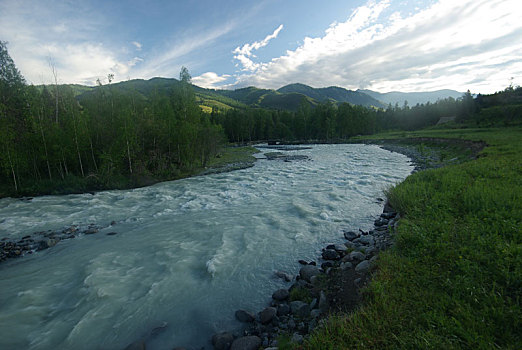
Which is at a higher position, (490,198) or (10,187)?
(490,198)

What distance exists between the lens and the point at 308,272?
749 cm

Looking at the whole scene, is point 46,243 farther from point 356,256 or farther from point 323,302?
point 356,256

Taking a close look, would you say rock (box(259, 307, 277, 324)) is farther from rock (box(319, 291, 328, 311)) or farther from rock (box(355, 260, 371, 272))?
rock (box(355, 260, 371, 272))

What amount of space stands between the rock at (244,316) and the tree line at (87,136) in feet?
73.7

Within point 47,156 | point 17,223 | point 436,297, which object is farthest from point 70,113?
point 436,297

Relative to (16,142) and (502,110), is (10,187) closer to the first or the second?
(16,142)

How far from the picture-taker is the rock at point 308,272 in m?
7.36

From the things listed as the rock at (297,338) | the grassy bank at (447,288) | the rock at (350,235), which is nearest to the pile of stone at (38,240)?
the rock at (297,338)

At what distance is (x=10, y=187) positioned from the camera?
20219 mm

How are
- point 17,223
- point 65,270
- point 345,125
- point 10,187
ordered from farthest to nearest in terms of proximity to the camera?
point 345,125
point 10,187
point 17,223
point 65,270

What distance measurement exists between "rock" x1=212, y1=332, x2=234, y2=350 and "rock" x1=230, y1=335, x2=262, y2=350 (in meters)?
0.23

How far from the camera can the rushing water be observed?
612 cm

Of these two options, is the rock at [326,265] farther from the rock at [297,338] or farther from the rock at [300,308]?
the rock at [297,338]

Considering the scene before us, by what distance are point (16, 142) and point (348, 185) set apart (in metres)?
31.6
